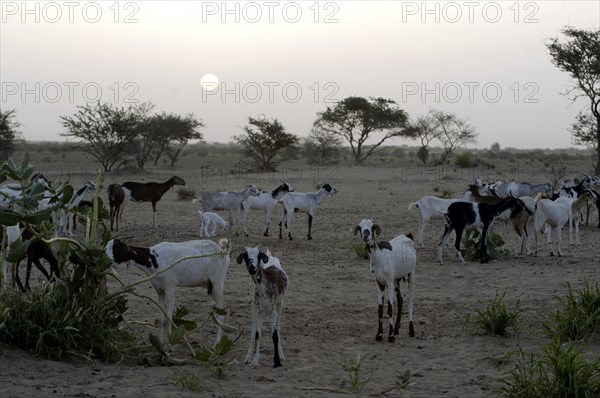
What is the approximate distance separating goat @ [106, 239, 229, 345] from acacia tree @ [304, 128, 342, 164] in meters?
50.5

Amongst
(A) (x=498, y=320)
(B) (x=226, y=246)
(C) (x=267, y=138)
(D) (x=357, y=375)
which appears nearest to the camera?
(D) (x=357, y=375)

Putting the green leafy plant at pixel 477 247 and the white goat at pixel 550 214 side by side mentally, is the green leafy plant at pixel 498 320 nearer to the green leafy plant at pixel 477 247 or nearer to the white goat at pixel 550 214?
the green leafy plant at pixel 477 247

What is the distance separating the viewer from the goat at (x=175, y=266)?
8734 millimetres

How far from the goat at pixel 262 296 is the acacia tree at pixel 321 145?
51.0 metres

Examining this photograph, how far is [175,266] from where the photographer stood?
29.1 ft

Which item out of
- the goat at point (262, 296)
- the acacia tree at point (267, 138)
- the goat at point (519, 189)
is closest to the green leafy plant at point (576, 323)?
the goat at point (262, 296)

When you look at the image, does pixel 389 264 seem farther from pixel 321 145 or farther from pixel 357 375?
pixel 321 145

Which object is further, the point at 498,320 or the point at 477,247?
the point at 477,247

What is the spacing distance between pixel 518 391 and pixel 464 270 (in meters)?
8.04

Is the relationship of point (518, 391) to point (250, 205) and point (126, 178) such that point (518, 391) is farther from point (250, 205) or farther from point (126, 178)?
point (126, 178)

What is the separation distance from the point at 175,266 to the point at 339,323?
2809mm

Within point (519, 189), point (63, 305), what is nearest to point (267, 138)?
point (519, 189)

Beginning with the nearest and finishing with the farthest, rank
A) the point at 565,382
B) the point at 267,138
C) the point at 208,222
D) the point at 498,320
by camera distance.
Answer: the point at 565,382 → the point at 498,320 → the point at 208,222 → the point at 267,138

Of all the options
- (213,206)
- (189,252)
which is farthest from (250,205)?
(189,252)
